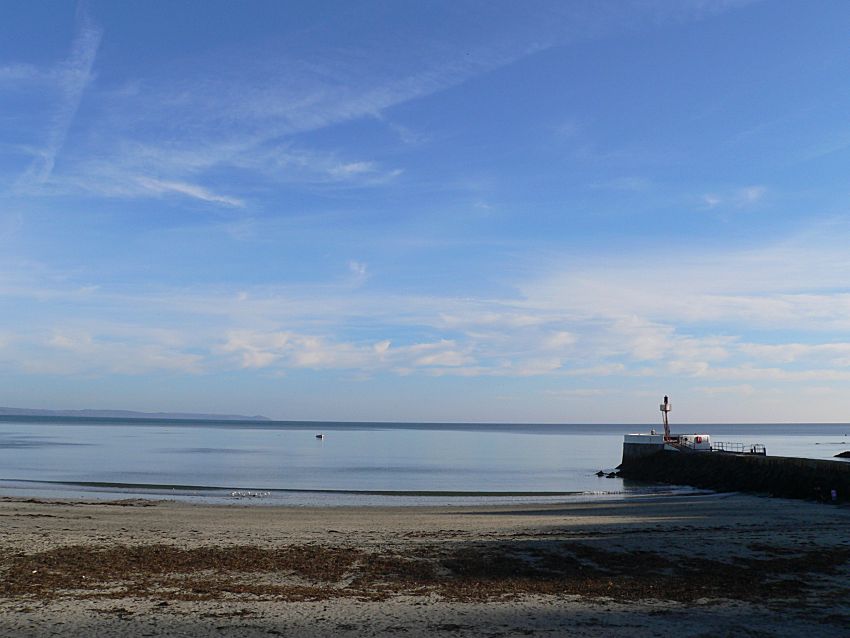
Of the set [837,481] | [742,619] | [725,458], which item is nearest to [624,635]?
[742,619]

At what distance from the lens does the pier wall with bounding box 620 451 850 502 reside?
34219 mm

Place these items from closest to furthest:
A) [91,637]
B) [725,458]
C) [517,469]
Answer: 1. [91,637]
2. [725,458]
3. [517,469]

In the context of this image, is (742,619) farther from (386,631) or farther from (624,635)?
(386,631)

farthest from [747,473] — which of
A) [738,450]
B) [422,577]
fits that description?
[422,577]

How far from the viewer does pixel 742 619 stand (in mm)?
10742

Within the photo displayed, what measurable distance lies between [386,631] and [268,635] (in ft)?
5.26

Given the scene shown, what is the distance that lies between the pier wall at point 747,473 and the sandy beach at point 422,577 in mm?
10164

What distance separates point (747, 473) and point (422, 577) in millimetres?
34086

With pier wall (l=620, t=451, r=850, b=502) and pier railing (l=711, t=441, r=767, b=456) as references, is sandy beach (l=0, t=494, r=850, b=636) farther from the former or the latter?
pier railing (l=711, t=441, r=767, b=456)

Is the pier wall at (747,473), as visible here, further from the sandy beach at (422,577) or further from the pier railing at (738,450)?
the sandy beach at (422,577)

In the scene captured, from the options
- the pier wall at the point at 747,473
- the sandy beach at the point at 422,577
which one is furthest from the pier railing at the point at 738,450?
the sandy beach at the point at 422,577

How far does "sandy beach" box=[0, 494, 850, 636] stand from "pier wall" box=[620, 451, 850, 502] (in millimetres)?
10164

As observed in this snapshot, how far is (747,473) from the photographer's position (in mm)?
42125

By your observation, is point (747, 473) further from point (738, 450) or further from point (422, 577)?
point (422, 577)
